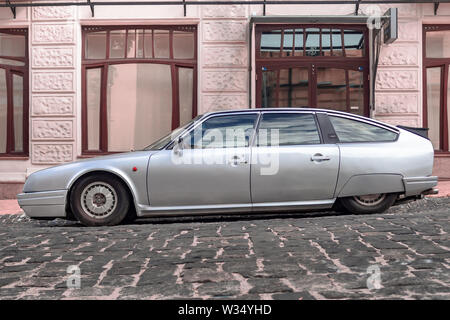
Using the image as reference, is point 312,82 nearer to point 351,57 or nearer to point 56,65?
point 351,57

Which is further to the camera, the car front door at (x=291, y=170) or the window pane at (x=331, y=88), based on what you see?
the window pane at (x=331, y=88)

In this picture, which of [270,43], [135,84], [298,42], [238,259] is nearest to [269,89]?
[270,43]

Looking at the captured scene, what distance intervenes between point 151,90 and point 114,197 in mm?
6268

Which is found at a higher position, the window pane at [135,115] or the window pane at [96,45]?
the window pane at [96,45]

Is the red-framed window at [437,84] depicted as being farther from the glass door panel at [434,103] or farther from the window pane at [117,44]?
the window pane at [117,44]

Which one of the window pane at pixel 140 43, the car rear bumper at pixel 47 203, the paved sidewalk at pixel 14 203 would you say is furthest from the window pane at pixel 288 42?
the car rear bumper at pixel 47 203

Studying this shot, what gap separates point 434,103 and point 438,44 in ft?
4.07

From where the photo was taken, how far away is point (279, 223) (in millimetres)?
6801

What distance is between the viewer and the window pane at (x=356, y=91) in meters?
12.9

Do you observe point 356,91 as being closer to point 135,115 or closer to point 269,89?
point 269,89

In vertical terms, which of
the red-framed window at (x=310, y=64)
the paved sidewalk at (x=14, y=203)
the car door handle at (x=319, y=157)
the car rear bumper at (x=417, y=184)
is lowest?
the paved sidewalk at (x=14, y=203)

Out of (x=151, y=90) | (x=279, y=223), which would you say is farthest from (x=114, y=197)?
(x=151, y=90)

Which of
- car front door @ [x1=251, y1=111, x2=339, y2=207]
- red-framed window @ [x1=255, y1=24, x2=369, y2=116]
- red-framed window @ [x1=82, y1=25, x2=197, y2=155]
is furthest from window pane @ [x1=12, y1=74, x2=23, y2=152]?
car front door @ [x1=251, y1=111, x2=339, y2=207]

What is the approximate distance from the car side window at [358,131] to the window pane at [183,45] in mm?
5928
